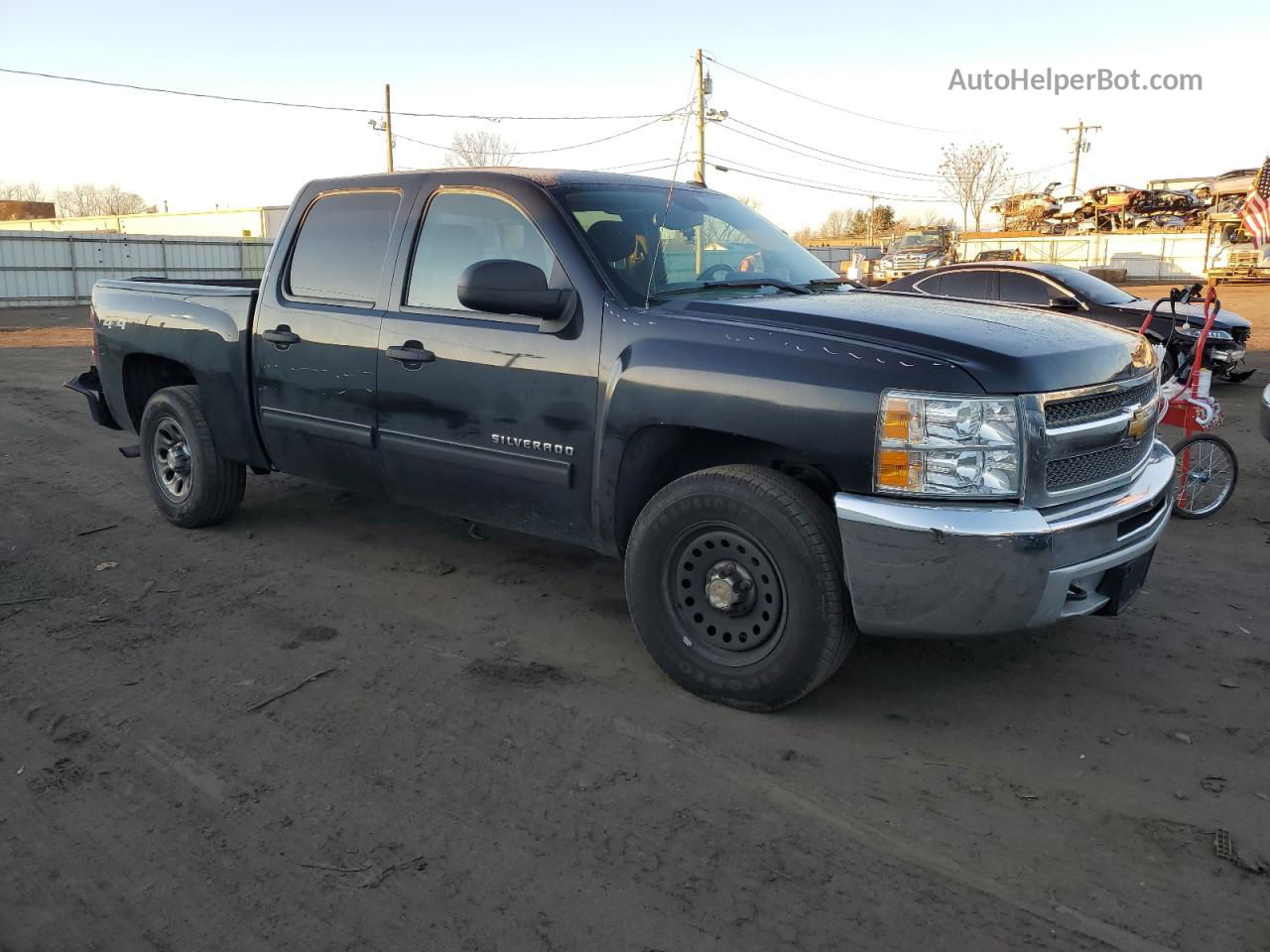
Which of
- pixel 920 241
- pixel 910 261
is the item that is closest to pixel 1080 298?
pixel 910 261

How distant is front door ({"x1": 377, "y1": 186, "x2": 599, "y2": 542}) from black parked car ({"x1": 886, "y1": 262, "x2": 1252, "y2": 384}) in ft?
24.0

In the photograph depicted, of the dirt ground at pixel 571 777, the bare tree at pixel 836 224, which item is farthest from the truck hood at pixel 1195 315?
Answer: the bare tree at pixel 836 224

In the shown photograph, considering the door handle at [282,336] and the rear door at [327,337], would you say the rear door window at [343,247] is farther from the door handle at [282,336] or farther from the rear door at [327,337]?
the door handle at [282,336]

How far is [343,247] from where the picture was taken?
4844mm

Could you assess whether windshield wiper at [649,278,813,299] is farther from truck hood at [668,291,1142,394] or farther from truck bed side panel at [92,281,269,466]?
truck bed side panel at [92,281,269,466]

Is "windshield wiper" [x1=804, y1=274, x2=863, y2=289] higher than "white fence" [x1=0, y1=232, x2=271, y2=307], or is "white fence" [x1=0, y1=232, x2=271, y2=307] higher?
"white fence" [x1=0, y1=232, x2=271, y2=307]

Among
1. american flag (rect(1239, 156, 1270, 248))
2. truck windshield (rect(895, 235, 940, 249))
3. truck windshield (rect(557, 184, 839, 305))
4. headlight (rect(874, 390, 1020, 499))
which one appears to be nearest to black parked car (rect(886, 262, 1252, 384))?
truck windshield (rect(557, 184, 839, 305))

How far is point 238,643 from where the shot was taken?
4188mm

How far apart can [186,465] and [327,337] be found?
171 centimetres

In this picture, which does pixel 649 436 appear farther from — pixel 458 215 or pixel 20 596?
pixel 20 596

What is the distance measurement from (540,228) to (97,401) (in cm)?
402

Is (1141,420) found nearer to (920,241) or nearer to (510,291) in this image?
(510,291)

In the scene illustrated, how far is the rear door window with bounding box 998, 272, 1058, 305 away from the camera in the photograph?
11.5m

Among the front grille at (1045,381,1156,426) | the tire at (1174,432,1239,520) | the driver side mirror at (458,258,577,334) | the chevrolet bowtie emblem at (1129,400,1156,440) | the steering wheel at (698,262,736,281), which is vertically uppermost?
the steering wheel at (698,262,736,281)
